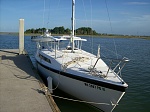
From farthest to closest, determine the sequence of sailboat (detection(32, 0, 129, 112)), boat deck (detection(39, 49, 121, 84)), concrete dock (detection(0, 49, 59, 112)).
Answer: boat deck (detection(39, 49, 121, 84)), sailboat (detection(32, 0, 129, 112)), concrete dock (detection(0, 49, 59, 112))

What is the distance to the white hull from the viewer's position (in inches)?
373

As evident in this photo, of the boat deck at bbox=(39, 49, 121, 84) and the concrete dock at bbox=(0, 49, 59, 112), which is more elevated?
the boat deck at bbox=(39, 49, 121, 84)

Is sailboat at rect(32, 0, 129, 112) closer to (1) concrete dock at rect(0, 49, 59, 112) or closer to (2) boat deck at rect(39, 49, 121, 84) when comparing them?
(2) boat deck at rect(39, 49, 121, 84)

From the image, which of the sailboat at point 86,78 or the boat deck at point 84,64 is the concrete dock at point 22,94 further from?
the boat deck at point 84,64

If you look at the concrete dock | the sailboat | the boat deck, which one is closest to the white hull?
the sailboat

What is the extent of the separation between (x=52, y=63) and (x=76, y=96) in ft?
8.97

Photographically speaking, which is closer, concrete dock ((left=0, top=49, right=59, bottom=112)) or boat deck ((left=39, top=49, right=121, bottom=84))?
concrete dock ((left=0, top=49, right=59, bottom=112))

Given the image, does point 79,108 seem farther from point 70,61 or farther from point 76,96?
point 70,61

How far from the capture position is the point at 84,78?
10172 mm

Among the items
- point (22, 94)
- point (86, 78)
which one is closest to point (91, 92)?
point (86, 78)

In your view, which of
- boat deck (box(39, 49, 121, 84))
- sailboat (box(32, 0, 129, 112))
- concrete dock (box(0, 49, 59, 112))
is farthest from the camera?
boat deck (box(39, 49, 121, 84))

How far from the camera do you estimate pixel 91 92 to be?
10117 mm

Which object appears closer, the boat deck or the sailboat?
the sailboat

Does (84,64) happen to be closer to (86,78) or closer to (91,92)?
(86,78)
